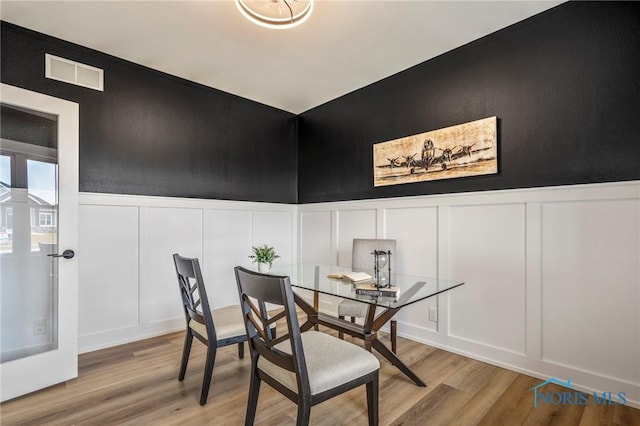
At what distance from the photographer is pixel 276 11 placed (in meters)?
2.14

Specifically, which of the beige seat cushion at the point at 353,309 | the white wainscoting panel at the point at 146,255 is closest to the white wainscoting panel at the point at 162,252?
the white wainscoting panel at the point at 146,255

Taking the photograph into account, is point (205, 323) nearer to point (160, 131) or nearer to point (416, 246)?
point (416, 246)

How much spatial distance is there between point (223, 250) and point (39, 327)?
1.72 m

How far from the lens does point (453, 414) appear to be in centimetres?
191

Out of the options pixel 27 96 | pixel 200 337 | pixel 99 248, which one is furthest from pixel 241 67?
pixel 200 337

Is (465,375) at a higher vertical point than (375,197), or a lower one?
lower

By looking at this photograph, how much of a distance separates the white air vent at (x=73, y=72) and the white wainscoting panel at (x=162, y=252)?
121cm

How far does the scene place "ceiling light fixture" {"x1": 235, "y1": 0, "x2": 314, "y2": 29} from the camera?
2.08 m

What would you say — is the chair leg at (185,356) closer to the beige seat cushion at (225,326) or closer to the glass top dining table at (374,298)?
the beige seat cushion at (225,326)

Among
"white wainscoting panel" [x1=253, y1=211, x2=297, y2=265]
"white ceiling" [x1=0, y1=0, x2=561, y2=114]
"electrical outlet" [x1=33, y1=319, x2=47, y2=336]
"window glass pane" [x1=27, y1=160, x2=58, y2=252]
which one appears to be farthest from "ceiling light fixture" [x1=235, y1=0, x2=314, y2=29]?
"electrical outlet" [x1=33, y1=319, x2=47, y2=336]

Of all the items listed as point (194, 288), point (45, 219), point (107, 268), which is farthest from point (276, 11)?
point (107, 268)

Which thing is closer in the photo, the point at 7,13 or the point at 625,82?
the point at 625,82

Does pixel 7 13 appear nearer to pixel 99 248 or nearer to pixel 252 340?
pixel 99 248

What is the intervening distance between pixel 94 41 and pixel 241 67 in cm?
125
